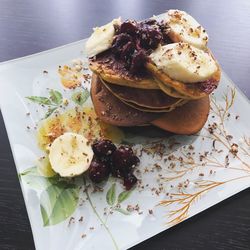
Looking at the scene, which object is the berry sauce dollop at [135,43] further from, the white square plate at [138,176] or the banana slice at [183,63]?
the white square plate at [138,176]

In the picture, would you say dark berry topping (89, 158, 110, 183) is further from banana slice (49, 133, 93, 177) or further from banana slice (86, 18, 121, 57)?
banana slice (86, 18, 121, 57)

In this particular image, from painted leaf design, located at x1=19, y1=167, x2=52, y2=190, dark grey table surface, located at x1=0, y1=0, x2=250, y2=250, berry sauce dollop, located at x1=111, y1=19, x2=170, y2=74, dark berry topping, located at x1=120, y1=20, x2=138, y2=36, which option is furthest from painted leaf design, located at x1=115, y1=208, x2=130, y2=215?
dark berry topping, located at x1=120, y1=20, x2=138, y2=36

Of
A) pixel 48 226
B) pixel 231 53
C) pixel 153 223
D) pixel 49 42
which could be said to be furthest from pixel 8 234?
pixel 231 53

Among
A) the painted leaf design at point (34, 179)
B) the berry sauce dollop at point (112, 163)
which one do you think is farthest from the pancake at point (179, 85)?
the painted leaf design at point (34, 179)

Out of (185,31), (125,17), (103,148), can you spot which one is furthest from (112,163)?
(125,17)

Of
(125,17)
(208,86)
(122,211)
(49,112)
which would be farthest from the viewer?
(125,17)

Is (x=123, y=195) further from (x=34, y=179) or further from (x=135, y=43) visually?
(x=135, y=43)
